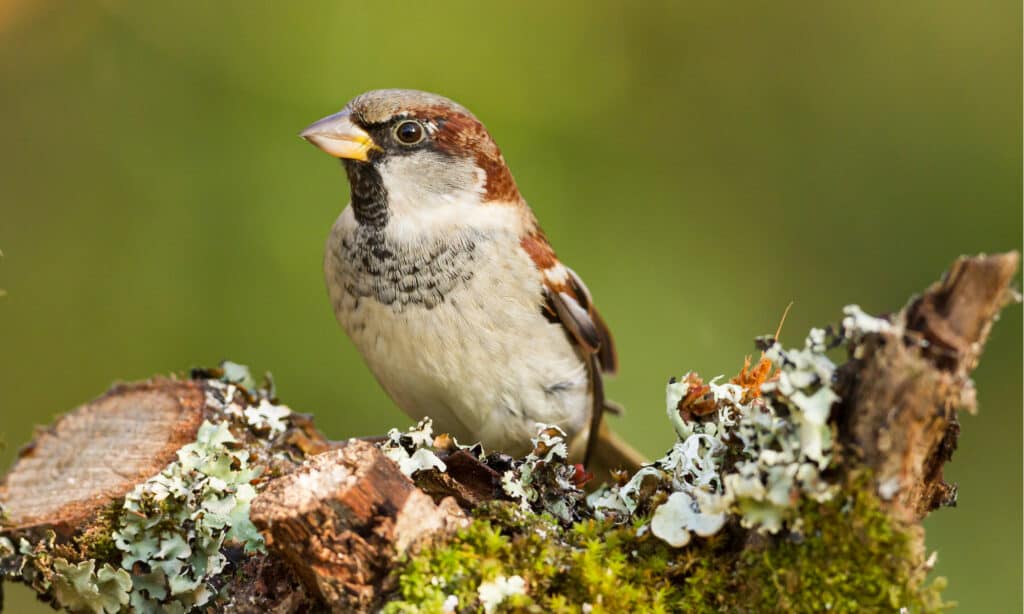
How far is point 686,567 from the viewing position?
169cm

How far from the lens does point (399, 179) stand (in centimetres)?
294

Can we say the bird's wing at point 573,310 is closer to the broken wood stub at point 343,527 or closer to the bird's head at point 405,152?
the bird's head at point 405,152

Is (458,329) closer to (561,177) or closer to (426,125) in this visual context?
(426,125)

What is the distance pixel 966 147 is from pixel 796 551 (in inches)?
130

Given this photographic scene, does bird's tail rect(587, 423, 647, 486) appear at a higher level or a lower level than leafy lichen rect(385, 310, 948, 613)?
higher

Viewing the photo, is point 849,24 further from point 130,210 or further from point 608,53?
point 130,210

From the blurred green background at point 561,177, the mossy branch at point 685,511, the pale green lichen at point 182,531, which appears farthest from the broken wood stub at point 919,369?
the blurred green background at point 561,177

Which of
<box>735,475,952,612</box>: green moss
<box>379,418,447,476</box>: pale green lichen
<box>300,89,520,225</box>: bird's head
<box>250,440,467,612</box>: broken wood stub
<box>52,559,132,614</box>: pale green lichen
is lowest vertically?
<box>52,559,132,614</box>: pale green lichen

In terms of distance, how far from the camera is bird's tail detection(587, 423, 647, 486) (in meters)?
3.41

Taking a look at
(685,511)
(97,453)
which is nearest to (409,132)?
(97,453)

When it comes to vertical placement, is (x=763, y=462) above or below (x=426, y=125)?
below

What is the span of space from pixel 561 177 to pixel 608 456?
1371 mm

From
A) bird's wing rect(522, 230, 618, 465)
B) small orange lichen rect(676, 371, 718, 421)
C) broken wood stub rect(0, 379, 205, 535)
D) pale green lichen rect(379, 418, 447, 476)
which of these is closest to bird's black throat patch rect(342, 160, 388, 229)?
bird's wing rect(522, 230, 618, 465)

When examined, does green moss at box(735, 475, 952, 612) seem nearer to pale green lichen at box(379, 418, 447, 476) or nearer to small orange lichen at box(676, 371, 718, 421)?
small orange lichen at box(676, 371, 718, 421)
